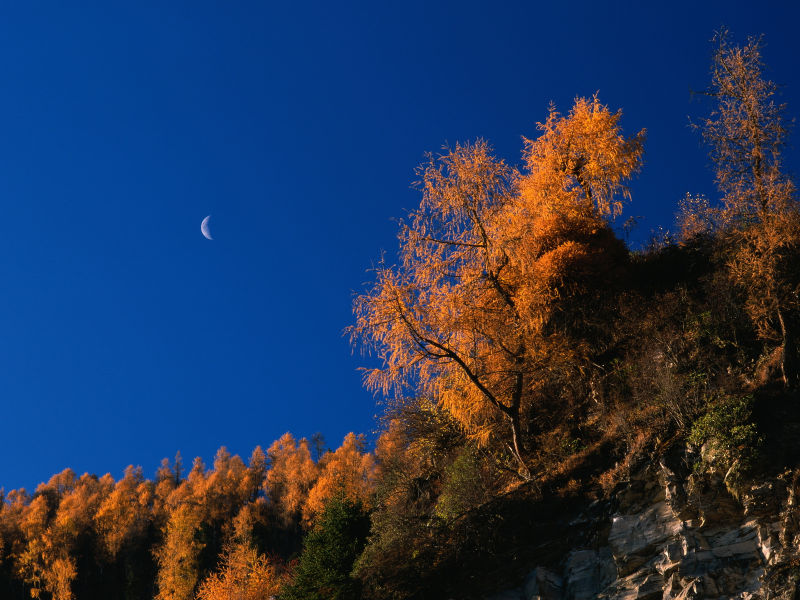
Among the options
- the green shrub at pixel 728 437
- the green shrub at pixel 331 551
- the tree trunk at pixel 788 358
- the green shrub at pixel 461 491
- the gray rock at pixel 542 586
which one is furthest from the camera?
the green shrub at pixel 331 551

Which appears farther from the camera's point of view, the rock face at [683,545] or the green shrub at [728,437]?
the green shrub at [728,437]

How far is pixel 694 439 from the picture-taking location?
9.27m

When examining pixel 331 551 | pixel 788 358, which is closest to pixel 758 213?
pixel 788 358

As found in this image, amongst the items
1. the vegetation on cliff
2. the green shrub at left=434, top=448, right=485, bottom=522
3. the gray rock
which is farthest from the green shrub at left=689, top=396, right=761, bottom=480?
the green shrub at left=434, top=448, right=485, bottom=522

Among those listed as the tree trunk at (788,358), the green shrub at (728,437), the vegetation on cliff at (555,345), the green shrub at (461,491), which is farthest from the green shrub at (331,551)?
the tree trunk at (788,358)

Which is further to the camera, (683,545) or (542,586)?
(542,586)

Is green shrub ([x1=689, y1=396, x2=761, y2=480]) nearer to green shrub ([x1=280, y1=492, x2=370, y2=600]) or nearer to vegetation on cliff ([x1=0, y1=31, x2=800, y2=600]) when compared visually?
vegetation on cliff ([x1=0, y1=31, x2=800, y2=600])

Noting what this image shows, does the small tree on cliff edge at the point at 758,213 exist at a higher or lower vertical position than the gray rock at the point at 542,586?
higher

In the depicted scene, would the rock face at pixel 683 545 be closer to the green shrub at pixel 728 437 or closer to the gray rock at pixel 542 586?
the gray rock at pixel 542 586

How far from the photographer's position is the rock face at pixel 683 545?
7207mm

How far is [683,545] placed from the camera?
8.04 metres

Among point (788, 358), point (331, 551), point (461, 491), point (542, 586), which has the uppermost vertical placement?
point (331, 551)

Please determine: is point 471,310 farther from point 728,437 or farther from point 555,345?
point 728,437

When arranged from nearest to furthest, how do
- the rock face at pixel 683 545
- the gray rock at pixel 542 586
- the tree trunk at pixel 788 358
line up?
the rock face at pixel 683 545
the gray rock at pixel 542 586
the tree trunk at pixel 788 358
